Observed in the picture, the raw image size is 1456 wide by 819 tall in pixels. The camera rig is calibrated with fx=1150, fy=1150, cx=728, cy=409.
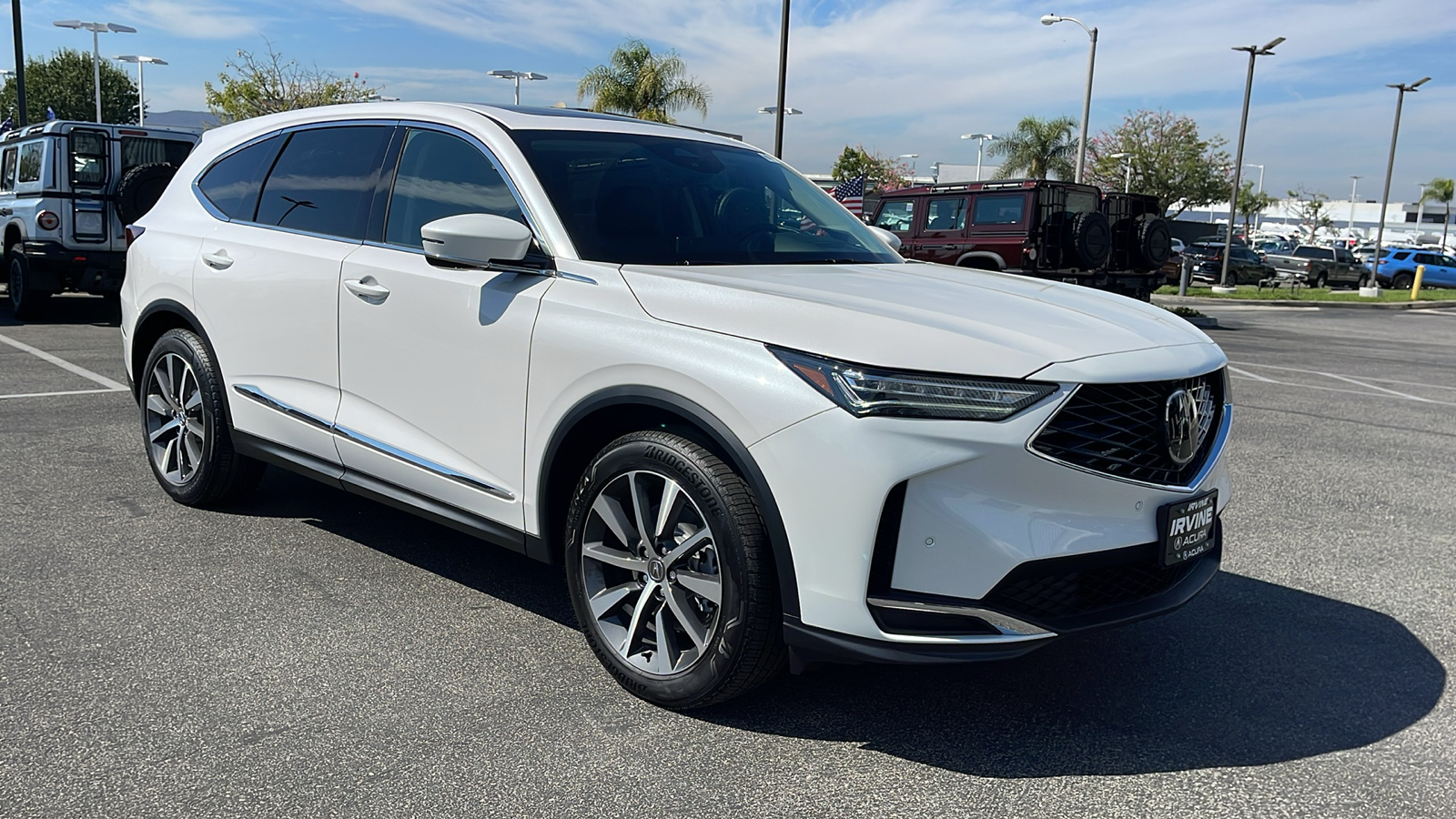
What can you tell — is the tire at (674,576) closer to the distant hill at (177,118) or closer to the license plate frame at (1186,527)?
the license plate frame at (1186,527)

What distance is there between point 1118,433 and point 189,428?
13.2 ft

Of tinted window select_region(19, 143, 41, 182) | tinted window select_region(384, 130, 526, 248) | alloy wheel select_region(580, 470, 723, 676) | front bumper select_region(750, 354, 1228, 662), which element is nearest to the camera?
front bumper select_region(750, 354, 1228, 662)

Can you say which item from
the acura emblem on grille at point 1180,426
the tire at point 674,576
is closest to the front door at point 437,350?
the tire at point 674,576

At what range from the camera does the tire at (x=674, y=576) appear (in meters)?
2.99

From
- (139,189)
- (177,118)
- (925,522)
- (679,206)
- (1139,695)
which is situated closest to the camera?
(925,522)

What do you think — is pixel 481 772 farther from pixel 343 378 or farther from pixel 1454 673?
pixel 1454 673

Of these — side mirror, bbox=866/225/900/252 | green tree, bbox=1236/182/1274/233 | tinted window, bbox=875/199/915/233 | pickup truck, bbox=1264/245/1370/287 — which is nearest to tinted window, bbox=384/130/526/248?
side mirror, bbox=866/225/900/252

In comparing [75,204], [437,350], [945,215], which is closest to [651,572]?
[437,350]

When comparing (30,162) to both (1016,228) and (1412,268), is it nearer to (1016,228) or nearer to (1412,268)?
(1016,228)

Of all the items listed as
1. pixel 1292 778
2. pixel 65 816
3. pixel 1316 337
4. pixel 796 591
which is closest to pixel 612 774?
pixel 796 591

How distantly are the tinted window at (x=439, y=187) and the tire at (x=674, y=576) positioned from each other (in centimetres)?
108

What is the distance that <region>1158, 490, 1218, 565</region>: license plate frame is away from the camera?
10.0 ft

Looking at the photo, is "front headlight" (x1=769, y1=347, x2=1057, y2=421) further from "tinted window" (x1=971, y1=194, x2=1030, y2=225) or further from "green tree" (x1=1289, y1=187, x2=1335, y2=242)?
"green tree" (x1=1289, y1=187, x2=1335, y2=242)

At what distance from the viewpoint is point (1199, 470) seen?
3277 millimetres
